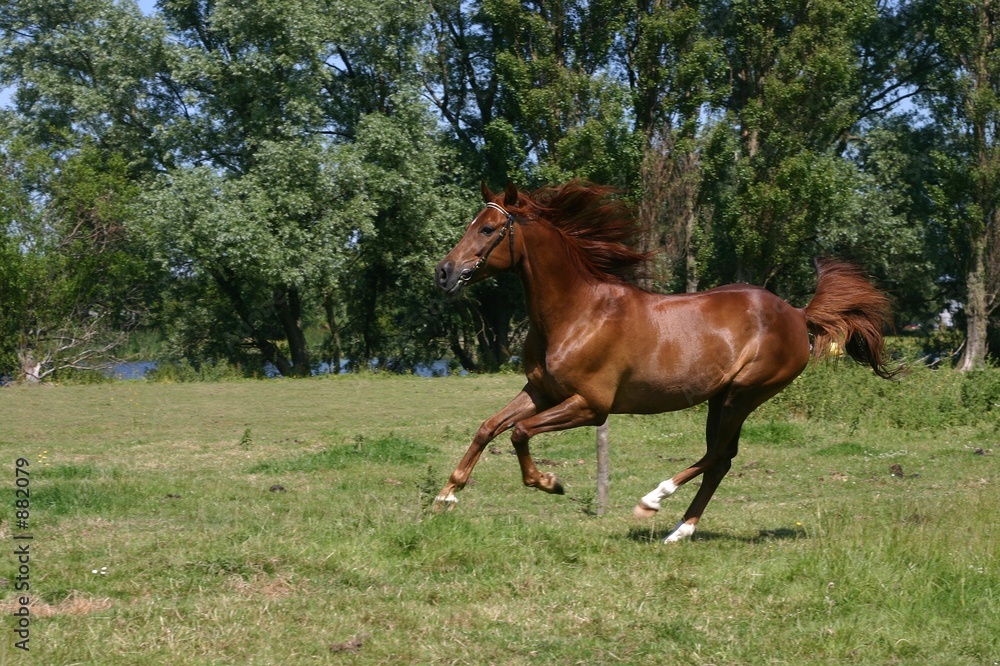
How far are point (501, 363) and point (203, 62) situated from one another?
1439 centimetres

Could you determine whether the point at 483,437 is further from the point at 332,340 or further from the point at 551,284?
the point at 332,340

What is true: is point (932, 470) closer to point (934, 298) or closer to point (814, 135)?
point (814, 135)

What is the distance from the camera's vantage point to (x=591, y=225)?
29.7 ft

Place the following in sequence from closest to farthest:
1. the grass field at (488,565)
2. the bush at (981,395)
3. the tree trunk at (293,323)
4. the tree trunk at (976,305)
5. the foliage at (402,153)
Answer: the grass field at (488,565) < the bush at (981,395) < the foliage at (402,153) < the tree trunk at (293,323) < the tree trunk at (976,305)

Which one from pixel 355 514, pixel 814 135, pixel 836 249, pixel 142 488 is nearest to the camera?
pixel 355 514

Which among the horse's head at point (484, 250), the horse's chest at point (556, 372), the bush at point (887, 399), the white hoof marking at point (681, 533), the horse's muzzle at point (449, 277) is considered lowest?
the white hoof marking at point (681, 533)

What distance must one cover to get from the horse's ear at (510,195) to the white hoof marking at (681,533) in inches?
113

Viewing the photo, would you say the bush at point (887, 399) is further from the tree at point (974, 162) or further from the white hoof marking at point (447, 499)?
the tree at point (974, 162)

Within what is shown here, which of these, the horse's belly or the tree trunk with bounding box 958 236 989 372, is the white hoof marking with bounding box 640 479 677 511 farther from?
the tree trunk with bounding box 958 236 989 372

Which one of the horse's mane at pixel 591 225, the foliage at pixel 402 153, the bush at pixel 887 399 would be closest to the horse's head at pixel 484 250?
the horse's mane at pixel 591 225

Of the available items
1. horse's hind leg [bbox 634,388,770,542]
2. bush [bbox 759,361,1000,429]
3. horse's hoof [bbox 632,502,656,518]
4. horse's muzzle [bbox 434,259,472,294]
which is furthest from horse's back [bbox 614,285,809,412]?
bush [bbox 759,361,1000,429]

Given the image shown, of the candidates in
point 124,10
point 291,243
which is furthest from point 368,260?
point 124,10

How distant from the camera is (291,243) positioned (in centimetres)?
3108

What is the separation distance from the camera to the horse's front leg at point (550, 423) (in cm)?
821
